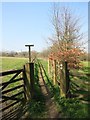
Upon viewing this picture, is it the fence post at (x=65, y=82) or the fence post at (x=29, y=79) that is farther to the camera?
the fence post at (x=65, y=82)

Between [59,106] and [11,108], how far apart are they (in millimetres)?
1816

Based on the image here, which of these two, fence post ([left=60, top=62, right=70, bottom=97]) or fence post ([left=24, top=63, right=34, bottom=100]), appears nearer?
fence post ([left=24, top=63, right=34, bottom=100])

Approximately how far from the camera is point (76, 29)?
89.0 ft

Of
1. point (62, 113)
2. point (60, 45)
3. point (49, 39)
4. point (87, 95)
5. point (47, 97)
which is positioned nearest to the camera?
point (62, 113)

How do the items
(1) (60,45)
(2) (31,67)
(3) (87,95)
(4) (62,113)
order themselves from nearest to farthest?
1. (4) (62,113)
2. (3) (87,95)
3. (2) (31,67)
4. (1) (60,45)

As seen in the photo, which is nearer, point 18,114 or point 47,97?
point 18,114

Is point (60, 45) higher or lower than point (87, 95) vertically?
higher

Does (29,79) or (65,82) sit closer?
(29,79)

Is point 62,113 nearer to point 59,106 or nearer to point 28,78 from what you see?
point 59,106

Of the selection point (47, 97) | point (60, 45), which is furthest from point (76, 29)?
point (47, 97)

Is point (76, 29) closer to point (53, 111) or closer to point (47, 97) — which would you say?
point (47, 97)

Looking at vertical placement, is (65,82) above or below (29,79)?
below

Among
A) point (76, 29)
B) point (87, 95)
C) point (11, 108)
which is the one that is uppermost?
point (76, 29)

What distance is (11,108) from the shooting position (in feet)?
25.7
